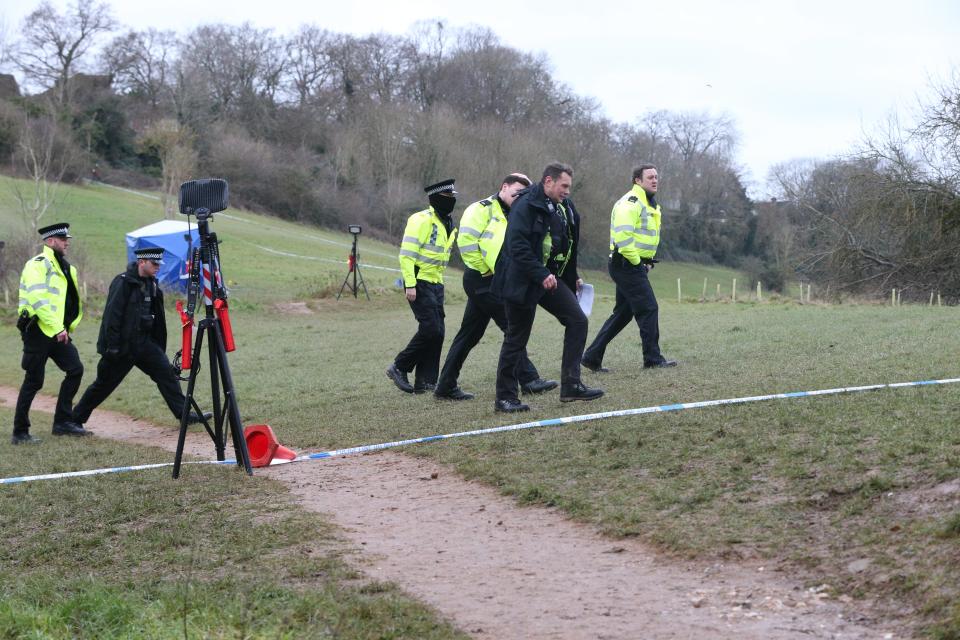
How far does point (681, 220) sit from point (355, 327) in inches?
2221

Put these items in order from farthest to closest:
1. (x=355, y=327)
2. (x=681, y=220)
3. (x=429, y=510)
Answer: (x=681, y=220) < (x=355, y=327) < (x=429, y=510)

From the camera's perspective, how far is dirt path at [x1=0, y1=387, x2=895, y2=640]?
470 centimetres

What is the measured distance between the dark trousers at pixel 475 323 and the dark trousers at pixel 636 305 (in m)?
1.53

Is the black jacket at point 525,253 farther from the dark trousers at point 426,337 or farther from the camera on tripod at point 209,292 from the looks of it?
the camera on tripod at point 209,292

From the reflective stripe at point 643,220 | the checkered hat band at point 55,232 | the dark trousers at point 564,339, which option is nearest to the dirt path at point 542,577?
the dark trousers at point 564,339

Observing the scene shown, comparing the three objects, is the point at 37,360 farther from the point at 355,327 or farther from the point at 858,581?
the point at 355,327

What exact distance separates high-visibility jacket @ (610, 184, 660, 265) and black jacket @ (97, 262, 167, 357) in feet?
16.6

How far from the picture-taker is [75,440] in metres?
11.6

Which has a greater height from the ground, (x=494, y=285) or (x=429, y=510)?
(x=494, y=285)

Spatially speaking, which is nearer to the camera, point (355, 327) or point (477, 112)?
point (355, 327)

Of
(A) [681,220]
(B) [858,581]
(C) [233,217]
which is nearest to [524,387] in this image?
(B) [858,581]

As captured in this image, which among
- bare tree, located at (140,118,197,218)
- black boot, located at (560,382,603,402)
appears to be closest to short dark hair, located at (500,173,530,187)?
black boot, located at (560,382,603,402)

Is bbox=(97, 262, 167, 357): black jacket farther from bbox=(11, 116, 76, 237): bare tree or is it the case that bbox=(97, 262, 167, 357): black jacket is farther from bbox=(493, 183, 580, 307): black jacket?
bbox=(11, 116, 76, 237): bare tree

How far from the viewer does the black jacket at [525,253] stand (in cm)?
934
